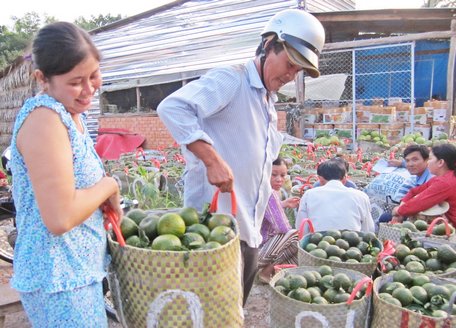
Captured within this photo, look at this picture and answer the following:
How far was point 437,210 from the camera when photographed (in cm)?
385

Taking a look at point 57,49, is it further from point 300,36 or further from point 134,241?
point 300,36

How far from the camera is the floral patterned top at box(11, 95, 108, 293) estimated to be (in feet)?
4.22

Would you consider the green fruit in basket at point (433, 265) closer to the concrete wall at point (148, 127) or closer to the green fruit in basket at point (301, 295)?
the green fruit in basket at point (301, 295)

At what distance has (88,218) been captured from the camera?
1.38m

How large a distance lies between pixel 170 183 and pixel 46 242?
16.0ft

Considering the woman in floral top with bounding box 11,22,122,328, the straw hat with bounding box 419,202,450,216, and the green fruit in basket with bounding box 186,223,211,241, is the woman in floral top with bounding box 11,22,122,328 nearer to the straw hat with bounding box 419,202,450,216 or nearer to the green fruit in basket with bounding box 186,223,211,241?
the green fruit in basket with bounding box 186,223,211,241

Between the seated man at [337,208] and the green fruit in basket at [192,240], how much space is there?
2244mm

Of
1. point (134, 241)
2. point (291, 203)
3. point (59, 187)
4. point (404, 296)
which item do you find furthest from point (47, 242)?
point (291, 203)

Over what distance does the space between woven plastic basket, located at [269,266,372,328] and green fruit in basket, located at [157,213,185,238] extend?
822mm

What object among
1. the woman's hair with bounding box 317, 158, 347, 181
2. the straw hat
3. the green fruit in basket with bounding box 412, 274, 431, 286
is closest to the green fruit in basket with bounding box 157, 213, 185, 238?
the green fruit in basket with bounding box 412, 274, 431, 286

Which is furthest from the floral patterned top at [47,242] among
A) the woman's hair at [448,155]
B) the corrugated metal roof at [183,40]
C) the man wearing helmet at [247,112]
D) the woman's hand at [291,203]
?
the corrugated metal roof at [183,40]

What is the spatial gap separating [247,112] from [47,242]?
124cm

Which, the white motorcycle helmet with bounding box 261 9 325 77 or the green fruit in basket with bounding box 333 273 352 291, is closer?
the white motorcycle helmet with bounding box 261 9 325 77

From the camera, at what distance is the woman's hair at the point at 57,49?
4.11ft
